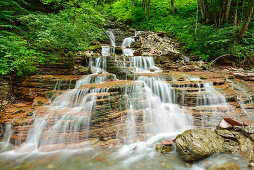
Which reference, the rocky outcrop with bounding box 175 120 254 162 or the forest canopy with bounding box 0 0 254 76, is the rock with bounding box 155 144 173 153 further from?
the forest canopy with bounding box 0 0 254 76

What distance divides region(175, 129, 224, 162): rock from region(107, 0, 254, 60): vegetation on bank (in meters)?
8.28

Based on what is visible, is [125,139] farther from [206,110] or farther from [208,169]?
[206,110]

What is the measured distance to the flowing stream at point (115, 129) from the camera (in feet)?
10.1

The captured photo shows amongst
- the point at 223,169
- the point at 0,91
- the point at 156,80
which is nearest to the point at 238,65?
the point at 156,80

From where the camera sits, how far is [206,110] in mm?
4625

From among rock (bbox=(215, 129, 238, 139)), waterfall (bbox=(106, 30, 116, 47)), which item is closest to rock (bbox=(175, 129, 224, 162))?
rock (bbox=(215, 129, 238, 139))

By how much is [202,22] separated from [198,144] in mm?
14902

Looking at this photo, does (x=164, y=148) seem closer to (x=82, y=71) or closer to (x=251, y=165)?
(x=251, y=165)

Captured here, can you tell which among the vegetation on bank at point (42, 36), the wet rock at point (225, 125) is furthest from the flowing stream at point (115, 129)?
the vegetation on bank at point (42, 36)

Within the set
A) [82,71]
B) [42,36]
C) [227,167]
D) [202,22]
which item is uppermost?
[202,22]

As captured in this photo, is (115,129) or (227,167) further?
(115,129)

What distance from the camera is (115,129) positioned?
397 cm

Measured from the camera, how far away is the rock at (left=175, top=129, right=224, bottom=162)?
9.22 ft

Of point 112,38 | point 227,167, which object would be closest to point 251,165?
point 227,167
